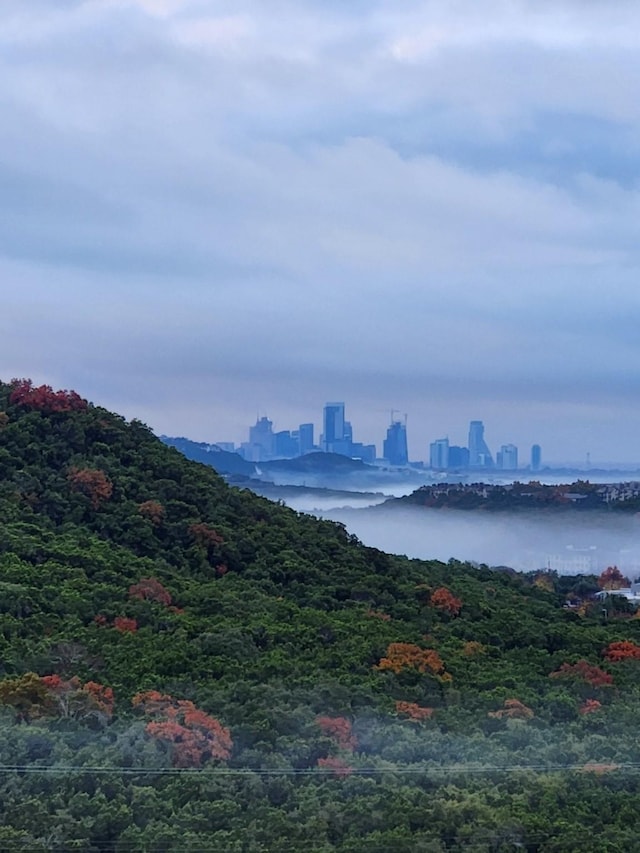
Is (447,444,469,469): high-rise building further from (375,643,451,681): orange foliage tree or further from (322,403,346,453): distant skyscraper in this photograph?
(375,643,451,681): orange foliage tree

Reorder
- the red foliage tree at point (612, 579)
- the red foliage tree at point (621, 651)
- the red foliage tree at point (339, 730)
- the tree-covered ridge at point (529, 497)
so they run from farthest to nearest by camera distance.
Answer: the tree-covered ridge at point (529, 497), the red foliage tree at point (612, 579), the red foliage tree at point (621, 651), the red foliage tree at point (339, 730)

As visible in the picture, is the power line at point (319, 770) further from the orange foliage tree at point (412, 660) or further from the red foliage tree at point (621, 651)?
the red foliage tree at point (621, 651)

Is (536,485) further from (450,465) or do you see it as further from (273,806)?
(273,806)

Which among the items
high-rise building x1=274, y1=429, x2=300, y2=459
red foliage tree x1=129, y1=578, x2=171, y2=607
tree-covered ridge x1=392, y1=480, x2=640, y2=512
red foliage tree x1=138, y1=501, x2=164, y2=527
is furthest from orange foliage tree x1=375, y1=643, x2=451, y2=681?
high-rise building x1=274, y1=429, x2=300, y2=459

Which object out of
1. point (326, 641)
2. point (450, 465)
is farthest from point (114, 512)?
point (450, 465)

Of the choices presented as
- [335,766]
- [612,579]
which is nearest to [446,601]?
[335,766]

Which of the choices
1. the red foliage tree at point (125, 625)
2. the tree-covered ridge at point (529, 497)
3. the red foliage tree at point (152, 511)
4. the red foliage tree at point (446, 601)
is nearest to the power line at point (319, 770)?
the red foliage tree at point (125, 625)
